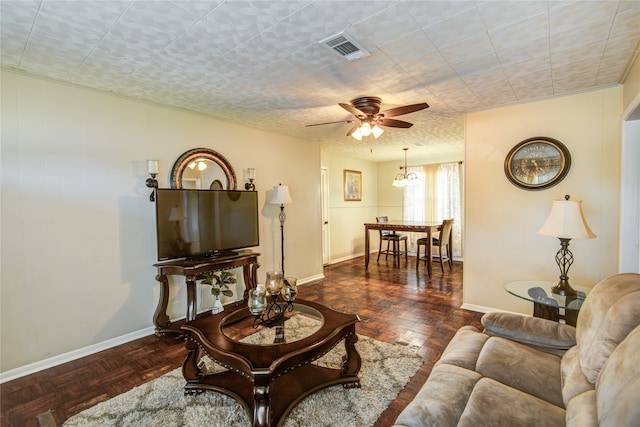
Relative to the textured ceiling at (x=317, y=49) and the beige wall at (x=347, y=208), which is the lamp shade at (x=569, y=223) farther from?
the beige wall at (x=347, y=208)

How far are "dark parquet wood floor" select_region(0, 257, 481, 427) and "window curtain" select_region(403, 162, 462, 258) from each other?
7.10ft

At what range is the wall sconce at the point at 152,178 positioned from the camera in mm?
2980

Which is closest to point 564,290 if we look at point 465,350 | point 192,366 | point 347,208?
point 465,350

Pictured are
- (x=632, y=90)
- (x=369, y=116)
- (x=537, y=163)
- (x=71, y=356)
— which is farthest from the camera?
(x=537, y=163)

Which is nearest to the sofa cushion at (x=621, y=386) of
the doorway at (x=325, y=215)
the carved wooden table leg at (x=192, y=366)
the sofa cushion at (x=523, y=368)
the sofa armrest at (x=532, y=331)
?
the sofa cushion at (x=523, y=368)

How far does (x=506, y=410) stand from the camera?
1.23 metres

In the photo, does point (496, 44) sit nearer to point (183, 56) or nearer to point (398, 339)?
point (183, 56)

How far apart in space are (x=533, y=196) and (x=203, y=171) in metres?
3.69

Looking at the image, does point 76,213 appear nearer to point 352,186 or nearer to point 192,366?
point 192,366

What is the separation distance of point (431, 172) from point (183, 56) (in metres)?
6.10

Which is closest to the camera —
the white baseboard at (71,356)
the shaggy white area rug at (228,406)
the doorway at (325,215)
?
the shaggy white area rug at (228,406)

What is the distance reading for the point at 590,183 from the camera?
116 inches

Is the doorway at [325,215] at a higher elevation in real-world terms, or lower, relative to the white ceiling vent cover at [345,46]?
lower

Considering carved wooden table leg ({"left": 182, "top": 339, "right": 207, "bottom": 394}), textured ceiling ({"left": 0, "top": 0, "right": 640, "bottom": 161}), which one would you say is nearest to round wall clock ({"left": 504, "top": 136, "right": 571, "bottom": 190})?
textured ceiling ({"left": 0, "top": 0, "right": 640, "bottom": 161})
